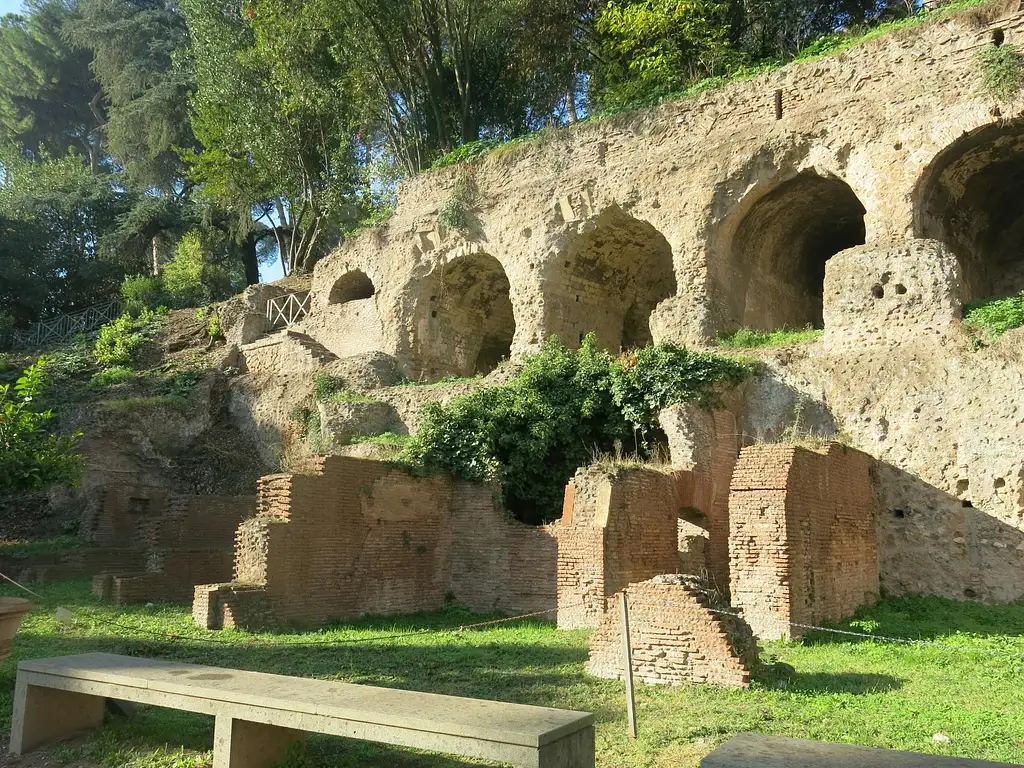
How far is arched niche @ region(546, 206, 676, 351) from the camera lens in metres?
18.5

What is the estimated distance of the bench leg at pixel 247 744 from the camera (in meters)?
4.90

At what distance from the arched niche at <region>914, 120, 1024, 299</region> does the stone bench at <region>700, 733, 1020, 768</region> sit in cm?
1208

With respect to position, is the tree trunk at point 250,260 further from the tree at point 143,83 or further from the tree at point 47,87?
the tree at point 47,87

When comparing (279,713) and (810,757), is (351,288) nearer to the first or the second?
(279,713)

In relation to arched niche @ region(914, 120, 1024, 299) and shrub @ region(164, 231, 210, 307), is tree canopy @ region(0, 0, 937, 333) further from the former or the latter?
arched niche @ region(914, 120, 1024, 299)

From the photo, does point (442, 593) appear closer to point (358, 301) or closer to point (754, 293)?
point (754, 293)

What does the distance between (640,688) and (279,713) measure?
3227mm

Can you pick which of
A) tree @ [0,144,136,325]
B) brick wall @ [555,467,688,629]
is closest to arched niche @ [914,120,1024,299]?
brick wall @ [555,467,688,629]

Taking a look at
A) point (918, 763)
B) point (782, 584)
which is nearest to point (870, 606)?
point (782, 584)

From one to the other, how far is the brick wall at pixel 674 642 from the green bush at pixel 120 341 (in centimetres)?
2105

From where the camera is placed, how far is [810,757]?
330cm

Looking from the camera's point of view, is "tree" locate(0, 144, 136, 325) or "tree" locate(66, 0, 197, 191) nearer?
"tree" locate(0, 144, 136, 325)

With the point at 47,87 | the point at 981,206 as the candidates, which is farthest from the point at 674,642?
the point at 47,87

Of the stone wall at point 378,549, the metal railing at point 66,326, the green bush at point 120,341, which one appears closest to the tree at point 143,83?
the metal railing at point 66,326
